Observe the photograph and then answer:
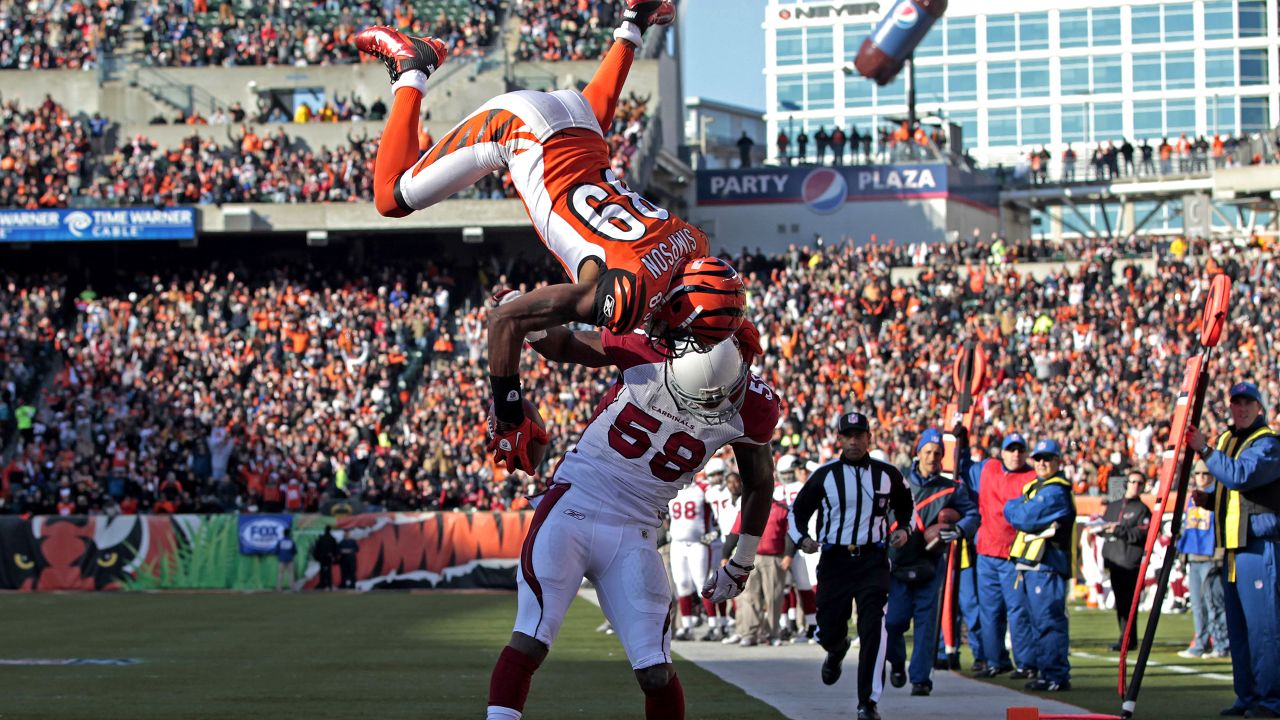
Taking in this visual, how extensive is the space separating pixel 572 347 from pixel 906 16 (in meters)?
42.5

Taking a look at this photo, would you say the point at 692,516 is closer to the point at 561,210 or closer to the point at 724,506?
the point at 724,506

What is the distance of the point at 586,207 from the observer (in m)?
7.66

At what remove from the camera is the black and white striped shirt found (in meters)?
11.0

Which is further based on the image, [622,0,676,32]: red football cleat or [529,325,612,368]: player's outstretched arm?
[622,0,676,32]: red football cleat

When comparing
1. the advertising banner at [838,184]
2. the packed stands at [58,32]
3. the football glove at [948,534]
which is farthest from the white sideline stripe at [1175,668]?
the packed stands at [58,32]

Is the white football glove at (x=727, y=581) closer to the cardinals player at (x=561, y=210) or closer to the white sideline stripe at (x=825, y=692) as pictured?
the cardinals player at (x=561, y=210)

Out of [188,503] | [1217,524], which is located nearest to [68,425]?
[188,503]

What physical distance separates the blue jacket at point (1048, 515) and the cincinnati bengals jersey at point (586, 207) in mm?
6624

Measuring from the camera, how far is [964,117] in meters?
91.6

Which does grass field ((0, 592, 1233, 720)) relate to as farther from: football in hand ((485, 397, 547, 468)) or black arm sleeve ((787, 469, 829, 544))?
football in hand ((485, 397, 547, 468))

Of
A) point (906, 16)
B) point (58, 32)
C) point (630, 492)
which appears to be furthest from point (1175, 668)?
point (58, 32)

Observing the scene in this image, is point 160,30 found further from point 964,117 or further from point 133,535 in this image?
point 964,117

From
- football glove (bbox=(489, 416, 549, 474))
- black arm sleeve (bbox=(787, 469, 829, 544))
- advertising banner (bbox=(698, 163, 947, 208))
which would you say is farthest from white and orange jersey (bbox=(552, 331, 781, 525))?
advertising banner (bbox=(698, 163, 947, 208))

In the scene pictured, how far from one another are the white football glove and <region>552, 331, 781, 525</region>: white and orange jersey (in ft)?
1.77
